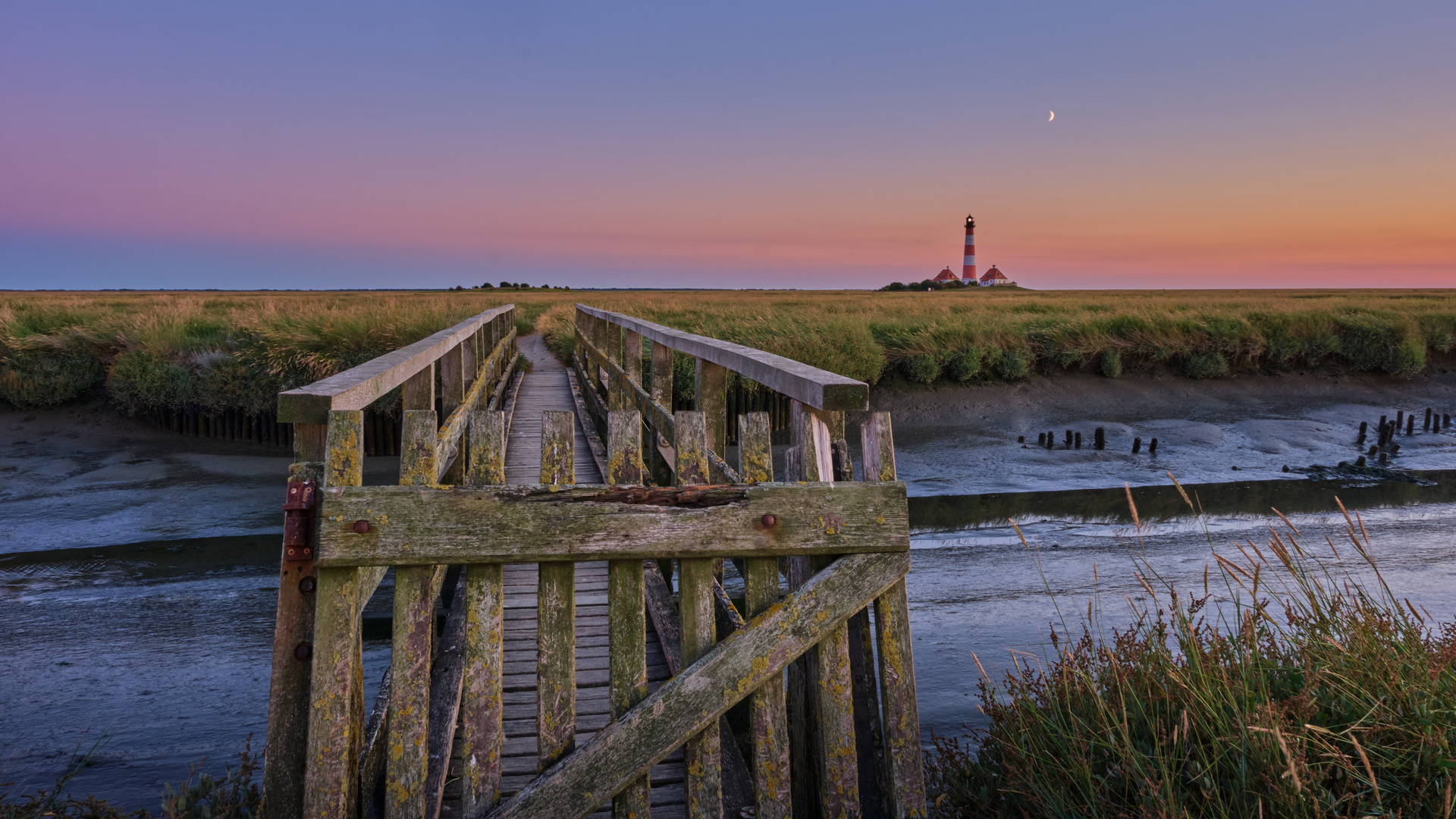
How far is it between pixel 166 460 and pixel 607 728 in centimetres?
1223

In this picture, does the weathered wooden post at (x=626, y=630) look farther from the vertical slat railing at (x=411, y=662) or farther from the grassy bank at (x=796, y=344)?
the grassy bank at (x=796, y=344)

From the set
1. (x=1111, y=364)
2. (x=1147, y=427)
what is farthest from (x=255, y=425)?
(x=1111, y=364)

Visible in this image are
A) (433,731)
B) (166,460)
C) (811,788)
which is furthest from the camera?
(166,460)

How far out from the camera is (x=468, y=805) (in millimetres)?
2082

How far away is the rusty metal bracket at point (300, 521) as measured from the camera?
2.00m

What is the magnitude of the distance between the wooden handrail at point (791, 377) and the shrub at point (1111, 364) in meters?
14.1

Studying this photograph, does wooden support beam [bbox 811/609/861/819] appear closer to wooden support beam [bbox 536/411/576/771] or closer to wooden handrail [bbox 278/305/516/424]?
wooden support beam [bbox 536/411/576/771]

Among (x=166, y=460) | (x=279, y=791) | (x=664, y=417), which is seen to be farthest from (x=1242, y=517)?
(x=166, y=460)

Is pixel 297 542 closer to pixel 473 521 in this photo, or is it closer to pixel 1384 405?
pixel 473 521

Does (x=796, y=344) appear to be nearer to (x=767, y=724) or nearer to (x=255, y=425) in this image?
(x=255, y=425)

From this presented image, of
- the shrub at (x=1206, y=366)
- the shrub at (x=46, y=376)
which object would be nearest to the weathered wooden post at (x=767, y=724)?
the shrub at (x=46, y=376)

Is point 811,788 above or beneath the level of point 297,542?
beneath

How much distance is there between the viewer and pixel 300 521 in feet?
6.63

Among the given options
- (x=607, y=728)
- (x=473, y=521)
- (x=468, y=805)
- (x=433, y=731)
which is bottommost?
(x=433, y=731)
